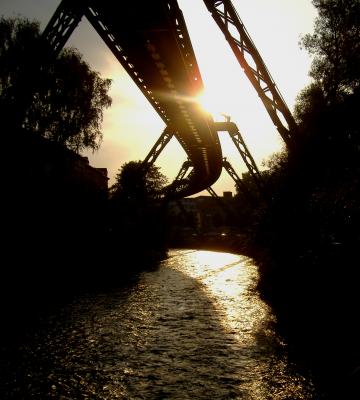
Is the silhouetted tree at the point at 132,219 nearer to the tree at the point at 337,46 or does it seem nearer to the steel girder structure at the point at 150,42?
the steel girder structure at the point at 150,42

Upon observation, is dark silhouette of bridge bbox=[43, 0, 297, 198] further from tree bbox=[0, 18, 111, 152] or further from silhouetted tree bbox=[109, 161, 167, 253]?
tree bbox=[0, 18, 111, 152]

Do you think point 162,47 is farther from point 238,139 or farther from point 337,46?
point 337,46

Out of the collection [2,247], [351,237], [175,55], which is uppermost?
[175,55]

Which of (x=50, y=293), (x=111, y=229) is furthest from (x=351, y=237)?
(x=111, y=229)

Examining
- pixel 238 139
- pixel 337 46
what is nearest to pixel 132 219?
pixel 238 139

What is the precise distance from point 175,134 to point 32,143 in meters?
9.37

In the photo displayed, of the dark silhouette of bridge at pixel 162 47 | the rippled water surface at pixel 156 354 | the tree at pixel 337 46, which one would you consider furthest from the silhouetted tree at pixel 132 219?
the tree at pixel 337 46

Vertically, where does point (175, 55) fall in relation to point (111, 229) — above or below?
above

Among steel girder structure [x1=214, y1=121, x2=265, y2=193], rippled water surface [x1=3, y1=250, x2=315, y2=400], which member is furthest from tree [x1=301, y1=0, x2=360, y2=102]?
rippled water surface [x1=3, y1=250, x2=315, y2=400]

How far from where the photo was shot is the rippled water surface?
13.5ft

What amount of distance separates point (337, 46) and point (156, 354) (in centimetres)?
2496

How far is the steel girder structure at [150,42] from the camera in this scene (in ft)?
21.6

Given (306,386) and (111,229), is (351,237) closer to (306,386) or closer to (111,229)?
(306,386)

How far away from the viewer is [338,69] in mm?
23500
